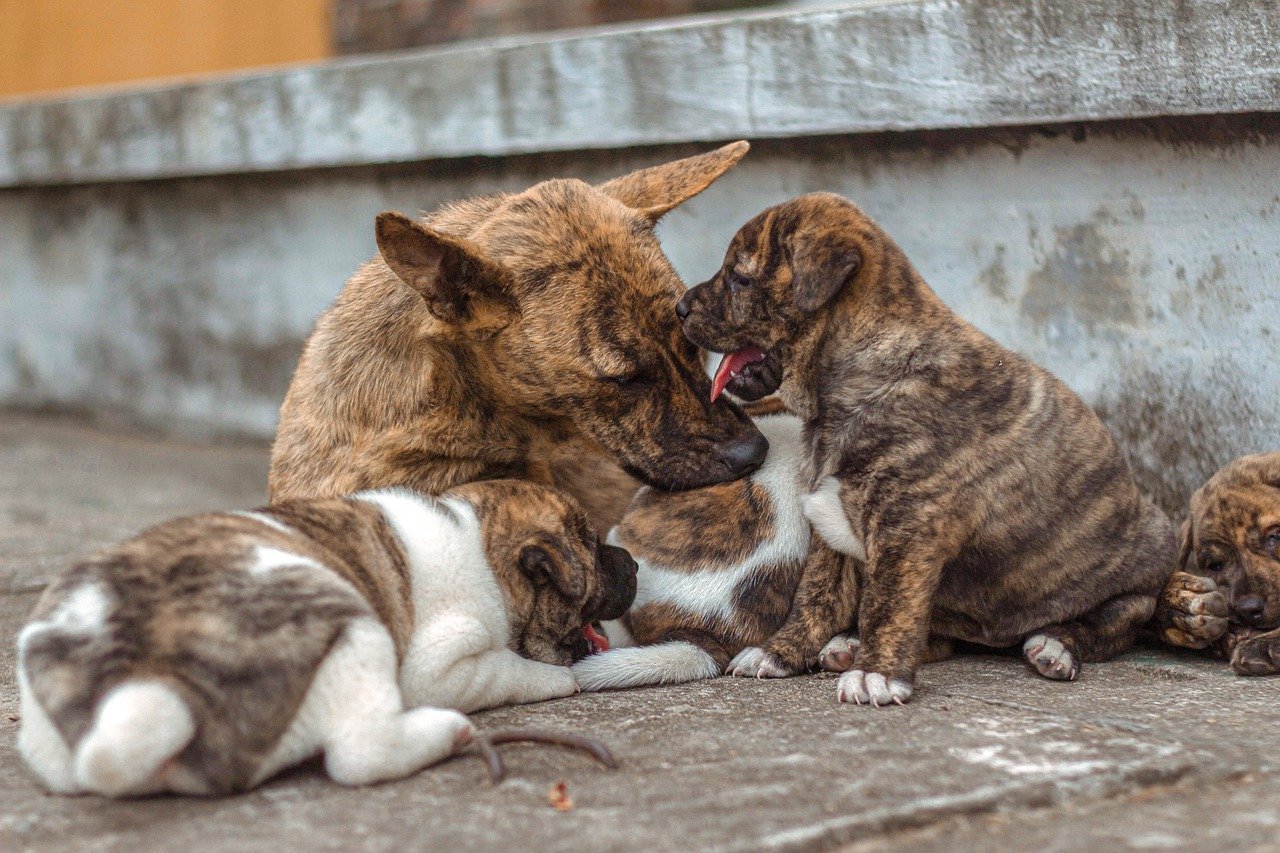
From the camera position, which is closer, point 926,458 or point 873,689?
point 873,689

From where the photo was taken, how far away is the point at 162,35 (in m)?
10.9

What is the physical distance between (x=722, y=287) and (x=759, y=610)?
95cm

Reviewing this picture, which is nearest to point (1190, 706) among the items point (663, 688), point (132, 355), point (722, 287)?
point (663, 688)

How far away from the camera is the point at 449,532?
3.93 m

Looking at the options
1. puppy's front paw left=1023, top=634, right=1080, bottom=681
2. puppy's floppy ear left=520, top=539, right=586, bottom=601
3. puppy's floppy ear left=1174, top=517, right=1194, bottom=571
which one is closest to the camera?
puppy's floppy ear left=520, top=539, right=586, bottom=601

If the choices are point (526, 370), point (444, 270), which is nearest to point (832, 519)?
point (526, 370)

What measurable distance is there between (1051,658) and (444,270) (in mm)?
1992

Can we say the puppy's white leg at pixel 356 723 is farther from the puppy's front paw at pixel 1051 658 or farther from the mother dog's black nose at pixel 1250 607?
the mother dog's black nose at pixel 1250 607

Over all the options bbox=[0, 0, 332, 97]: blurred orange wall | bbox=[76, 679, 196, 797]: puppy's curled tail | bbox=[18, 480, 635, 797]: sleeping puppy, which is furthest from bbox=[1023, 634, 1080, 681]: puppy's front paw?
bbox=[0, 0, 332, 97]: blurred orange wall

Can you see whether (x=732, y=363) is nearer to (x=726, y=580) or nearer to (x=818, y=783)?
(x=726, y=580)

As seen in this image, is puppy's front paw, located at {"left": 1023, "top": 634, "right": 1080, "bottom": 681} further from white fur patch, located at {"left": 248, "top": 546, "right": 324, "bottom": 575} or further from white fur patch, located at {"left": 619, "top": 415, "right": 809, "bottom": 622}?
white fur patch, located at {"left": 248, "top": 546, "right": 324, "bottom": 575}

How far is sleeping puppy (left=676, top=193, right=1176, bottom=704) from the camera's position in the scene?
13.1ft

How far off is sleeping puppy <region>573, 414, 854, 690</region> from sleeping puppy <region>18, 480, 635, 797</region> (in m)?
0.73

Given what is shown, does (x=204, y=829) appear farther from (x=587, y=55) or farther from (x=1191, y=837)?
(x=587, y=55)
